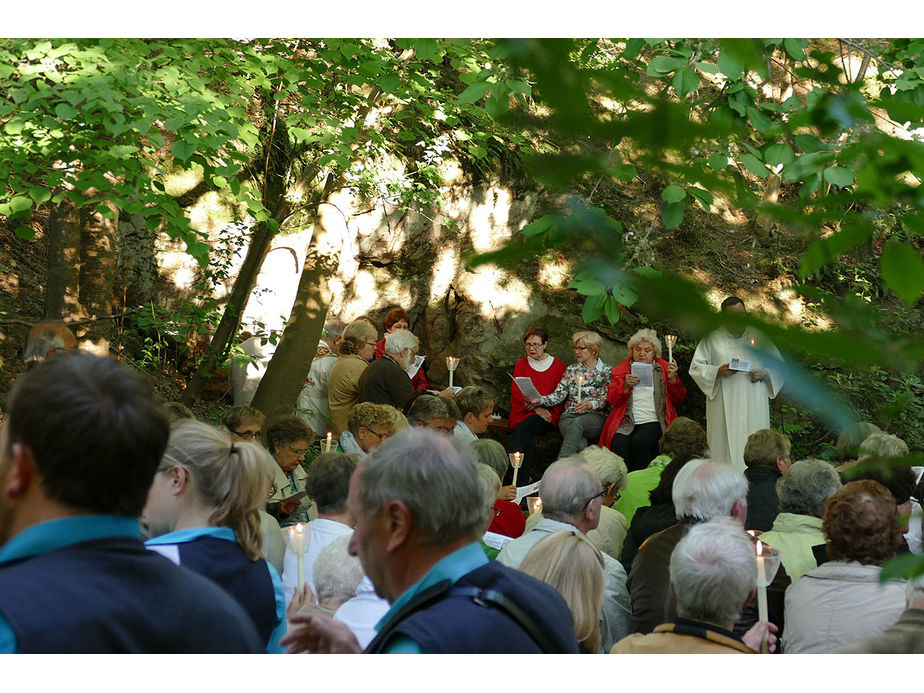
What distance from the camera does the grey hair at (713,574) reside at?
3061 millimetres

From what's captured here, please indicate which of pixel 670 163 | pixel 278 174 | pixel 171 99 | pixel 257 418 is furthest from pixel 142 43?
pixel 670 163

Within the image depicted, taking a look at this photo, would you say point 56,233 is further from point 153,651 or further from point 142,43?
point 153,651

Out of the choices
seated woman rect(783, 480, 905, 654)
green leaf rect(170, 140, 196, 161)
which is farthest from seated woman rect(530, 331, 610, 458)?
seated woman rect(783, 480, 905, 654)

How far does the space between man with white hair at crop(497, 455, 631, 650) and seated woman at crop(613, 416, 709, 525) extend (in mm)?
1586

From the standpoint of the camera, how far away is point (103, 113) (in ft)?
18.5

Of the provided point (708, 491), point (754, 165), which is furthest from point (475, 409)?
point (754, 165)

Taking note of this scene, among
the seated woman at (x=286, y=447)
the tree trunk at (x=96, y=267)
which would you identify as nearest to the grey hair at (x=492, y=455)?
the seated woman at (x=286, y=447)

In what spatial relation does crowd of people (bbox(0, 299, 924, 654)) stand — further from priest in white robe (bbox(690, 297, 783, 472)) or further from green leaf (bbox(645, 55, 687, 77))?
priest in white robe (bbox(690, 297, 783, 472))

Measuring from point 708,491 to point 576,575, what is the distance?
1.15 metres

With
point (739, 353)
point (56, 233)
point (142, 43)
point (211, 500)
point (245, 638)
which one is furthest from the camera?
point (56, 233)

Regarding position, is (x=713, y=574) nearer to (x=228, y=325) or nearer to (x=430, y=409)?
(x=430, y=409)

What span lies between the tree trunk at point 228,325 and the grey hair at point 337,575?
4.99 metres

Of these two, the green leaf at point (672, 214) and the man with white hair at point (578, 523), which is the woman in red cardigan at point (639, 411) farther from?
the green leaf at point (672, 214)

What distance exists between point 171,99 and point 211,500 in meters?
3.68
